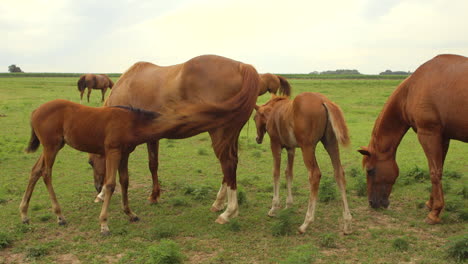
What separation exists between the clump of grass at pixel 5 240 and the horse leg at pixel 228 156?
2719mm

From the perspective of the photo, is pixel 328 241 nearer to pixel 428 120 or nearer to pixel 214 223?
pixel 214 223

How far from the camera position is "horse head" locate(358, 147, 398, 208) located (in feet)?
19.8

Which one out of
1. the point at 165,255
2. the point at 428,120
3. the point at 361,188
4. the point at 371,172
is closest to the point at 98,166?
the point at 165,255

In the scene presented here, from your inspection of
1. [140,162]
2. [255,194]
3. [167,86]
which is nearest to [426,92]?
[255,194]

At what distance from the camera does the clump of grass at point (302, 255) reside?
13.4ft

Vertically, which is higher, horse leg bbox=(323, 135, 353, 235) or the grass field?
horse leg bbox=(323, 135, 353, 235)

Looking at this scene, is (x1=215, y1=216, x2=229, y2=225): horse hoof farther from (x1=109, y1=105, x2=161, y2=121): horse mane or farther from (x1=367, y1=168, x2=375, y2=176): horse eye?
(x1=367, y1=168, x2=375, y2=176): horse eye

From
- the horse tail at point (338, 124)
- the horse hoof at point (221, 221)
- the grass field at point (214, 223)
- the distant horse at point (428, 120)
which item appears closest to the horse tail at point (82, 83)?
the grass field at point (214, 223)

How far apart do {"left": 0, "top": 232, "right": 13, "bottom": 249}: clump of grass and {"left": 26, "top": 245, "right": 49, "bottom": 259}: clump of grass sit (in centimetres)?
38

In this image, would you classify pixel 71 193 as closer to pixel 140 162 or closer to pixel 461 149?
pixel 140 162

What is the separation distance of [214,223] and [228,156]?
3.31ft

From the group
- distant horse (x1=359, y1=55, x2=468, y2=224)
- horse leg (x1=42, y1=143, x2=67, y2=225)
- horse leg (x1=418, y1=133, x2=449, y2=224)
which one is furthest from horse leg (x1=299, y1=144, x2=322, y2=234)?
horse leg (x1=42, y1=143, x2=67, y2=225)

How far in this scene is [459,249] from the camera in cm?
420

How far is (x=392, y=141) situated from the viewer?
609cm
